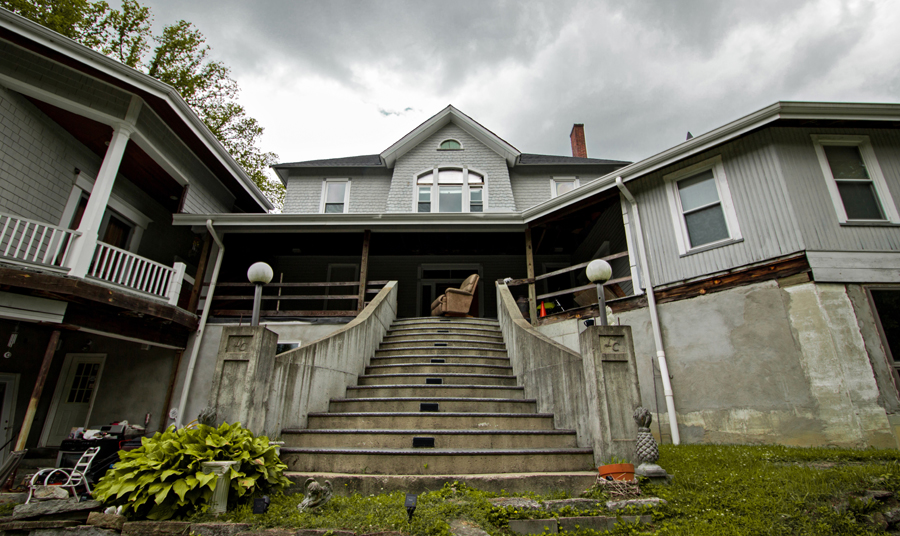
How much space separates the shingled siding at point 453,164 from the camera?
41.2 feet

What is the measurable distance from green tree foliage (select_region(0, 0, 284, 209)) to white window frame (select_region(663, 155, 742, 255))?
17.4 m

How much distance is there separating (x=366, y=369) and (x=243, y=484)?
11.2 feet

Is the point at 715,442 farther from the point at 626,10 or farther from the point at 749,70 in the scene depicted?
the point at 749,70

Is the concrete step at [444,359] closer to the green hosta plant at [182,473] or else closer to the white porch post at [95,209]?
the green hosta plant at [182,473]

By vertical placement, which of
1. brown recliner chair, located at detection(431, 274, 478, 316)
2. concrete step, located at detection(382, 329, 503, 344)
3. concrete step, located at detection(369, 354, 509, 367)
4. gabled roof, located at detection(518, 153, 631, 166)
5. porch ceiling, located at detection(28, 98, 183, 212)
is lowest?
concrete step, located at detection(369, 354, 509, 367)

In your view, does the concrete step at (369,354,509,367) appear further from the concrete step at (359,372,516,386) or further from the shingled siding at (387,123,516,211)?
the shingled siding at (387,123,516,211)

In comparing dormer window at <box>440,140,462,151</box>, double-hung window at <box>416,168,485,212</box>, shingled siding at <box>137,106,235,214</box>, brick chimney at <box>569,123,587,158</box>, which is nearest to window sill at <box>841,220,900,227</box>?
double-hung window at <box>416,168,485,212</box>

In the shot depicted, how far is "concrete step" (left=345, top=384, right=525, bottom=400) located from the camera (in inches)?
214

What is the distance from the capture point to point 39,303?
18.8 feet

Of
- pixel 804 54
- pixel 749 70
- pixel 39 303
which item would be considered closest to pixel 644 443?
pixel 39 303

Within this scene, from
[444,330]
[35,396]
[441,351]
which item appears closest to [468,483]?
[441,351]

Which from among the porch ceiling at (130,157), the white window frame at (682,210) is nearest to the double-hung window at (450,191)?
the white window frame at (682,210)

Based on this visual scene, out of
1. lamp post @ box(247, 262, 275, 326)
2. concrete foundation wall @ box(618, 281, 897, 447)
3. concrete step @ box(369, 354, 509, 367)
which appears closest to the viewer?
lamp post @ box(247, 262, 275, 326)

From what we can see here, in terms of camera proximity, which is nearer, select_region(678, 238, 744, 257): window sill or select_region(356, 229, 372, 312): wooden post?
select_region(678, 238, 744, 257): window sill
